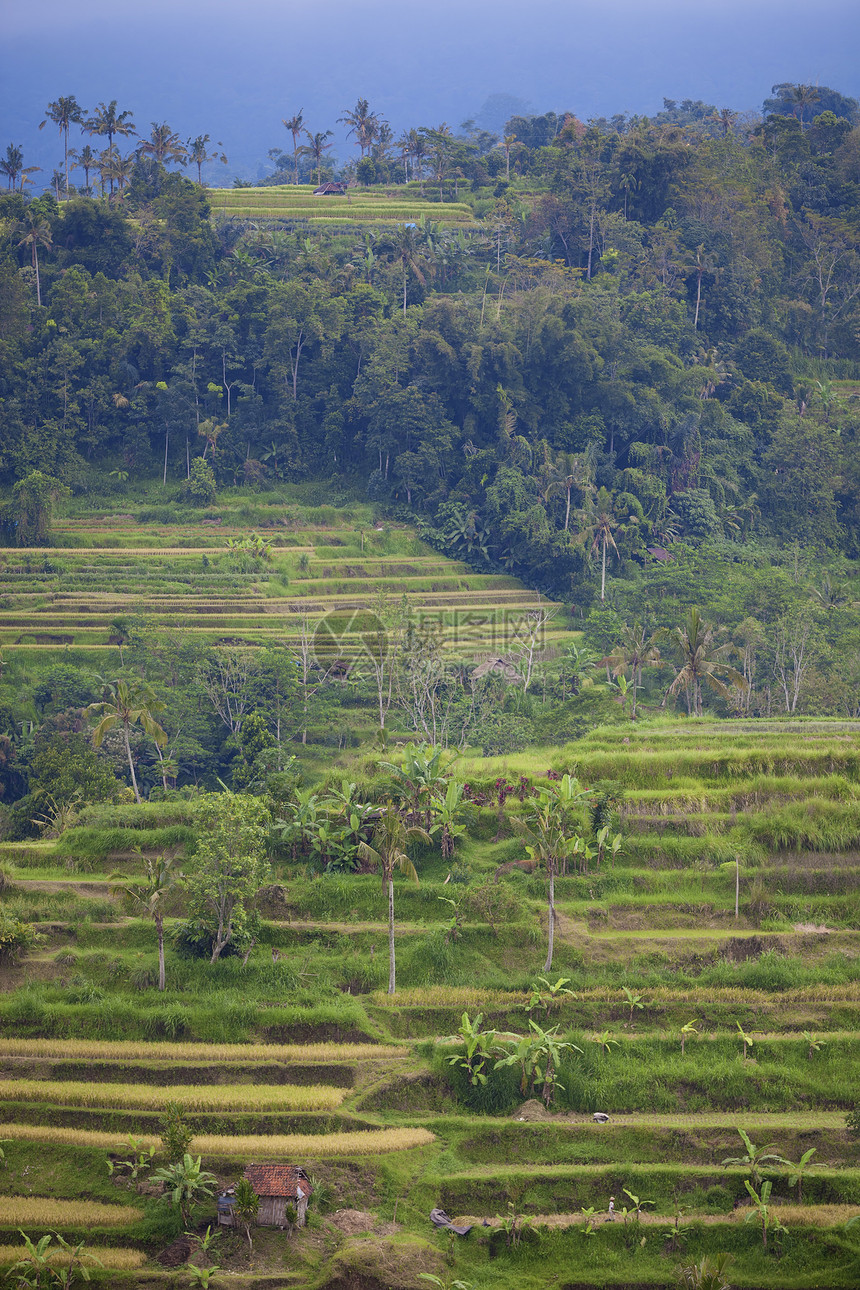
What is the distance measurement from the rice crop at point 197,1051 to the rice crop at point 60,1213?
347 centimetres

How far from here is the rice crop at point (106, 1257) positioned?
53.4 ft

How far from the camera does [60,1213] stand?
17.3 m

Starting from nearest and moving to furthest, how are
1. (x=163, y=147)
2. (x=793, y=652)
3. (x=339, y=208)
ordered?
1. (x=793, y=652)
2. (x=163, y=147)
3. (x=339, y=208)

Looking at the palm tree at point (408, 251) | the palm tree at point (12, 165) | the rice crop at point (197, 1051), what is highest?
the palm tree at point (12, 165)

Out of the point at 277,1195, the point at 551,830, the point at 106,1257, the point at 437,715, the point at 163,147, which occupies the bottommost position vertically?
the point at 106,1257

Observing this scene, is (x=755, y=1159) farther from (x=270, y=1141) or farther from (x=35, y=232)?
(x=35, y=232)

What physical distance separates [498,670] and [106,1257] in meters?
27.4

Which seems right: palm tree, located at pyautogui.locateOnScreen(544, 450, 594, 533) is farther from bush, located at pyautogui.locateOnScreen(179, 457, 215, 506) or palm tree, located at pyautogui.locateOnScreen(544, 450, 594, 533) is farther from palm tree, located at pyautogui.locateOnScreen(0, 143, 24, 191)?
palm tree, located at pyautogui.locateOnScreen(0, 143, 24, 191)

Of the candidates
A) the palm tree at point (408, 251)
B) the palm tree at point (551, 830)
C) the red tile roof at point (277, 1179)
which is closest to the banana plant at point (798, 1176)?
the palm tree at point (551, 830)

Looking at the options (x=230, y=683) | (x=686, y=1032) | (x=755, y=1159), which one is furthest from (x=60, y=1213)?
(x=230, y=683)

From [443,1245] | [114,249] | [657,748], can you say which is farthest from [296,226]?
[443,1245]

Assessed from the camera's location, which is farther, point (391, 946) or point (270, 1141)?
point (391, 946)

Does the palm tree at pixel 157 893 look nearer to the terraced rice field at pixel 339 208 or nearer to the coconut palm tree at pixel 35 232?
the coconut palm tree at pixel 35 232

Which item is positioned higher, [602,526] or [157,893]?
[602,526]
